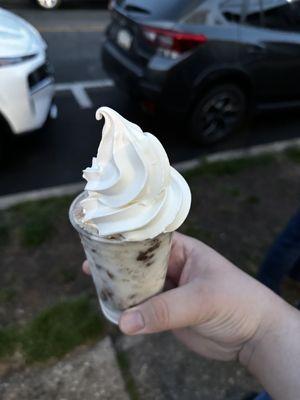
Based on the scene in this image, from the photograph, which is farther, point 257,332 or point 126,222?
point 257,332

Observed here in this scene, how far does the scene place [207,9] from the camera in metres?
4.52

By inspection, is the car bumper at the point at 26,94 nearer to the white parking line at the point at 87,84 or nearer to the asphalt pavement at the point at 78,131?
the asphalt pavement at the point at 78,131

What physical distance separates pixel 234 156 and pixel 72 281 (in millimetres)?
2488

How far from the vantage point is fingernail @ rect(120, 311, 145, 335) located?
169 cm

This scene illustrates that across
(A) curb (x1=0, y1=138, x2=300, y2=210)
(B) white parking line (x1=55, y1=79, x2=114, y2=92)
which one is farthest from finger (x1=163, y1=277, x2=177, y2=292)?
(B) white parking line (x1=55, y1=79, x2=114, y2=92)

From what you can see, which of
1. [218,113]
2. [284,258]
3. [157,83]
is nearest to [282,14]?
[218,113]

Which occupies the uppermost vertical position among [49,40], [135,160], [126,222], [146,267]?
[135,160]

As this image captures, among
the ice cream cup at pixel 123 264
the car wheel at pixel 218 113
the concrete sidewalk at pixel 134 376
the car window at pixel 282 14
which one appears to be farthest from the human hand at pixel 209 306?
the car window at pixel 282 14

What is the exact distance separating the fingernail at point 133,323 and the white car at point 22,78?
289 cm

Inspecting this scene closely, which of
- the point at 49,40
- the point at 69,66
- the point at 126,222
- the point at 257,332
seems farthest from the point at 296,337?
the point at 49,40

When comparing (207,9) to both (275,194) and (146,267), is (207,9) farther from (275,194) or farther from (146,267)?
(146,267)

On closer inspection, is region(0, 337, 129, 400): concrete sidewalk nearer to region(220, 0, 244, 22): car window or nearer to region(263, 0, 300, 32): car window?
region(220, 0, 244, 22): car window

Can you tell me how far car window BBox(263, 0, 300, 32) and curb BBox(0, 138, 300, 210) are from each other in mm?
1350

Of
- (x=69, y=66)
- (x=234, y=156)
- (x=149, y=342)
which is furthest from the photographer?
(x=69, y=66)
